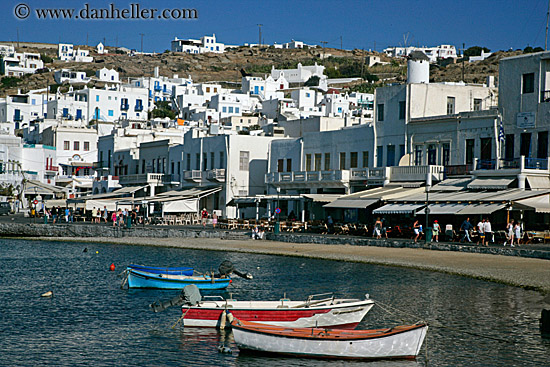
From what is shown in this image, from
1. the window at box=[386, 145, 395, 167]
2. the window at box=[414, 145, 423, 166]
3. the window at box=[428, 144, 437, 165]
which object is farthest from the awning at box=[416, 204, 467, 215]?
the window at box=[386, 145, 395, 167]

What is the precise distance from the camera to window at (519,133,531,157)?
145ft

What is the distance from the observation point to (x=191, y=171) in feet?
228

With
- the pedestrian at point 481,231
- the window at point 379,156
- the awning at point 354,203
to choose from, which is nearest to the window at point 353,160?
the window at point 379,156

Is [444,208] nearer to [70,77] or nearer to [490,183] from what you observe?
[490,183]

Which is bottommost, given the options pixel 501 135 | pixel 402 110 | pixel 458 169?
pixel 458 169

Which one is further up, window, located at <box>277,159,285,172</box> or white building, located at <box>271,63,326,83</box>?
white building, located at <box>271,63,326,83</box>

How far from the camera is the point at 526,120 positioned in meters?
44.2

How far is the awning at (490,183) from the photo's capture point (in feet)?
140

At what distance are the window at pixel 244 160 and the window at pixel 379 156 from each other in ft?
52.4

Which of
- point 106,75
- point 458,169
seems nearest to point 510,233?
point 458,169

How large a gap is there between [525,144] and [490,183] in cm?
348

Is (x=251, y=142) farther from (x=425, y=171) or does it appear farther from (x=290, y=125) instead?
(x=425, y=171)

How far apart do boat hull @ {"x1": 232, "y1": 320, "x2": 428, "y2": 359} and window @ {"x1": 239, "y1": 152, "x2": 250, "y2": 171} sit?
4765 cm

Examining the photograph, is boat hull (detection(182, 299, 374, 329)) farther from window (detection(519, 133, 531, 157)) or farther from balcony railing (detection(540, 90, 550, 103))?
balcony railing (detection(540, 90, 550, 103))
